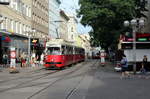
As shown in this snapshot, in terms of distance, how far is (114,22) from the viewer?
48.8 metres

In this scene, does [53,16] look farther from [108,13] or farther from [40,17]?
[108,13]

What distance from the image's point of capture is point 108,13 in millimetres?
45312

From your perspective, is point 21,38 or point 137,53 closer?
point 137,53

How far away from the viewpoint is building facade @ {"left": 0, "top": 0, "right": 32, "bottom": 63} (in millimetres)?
48219

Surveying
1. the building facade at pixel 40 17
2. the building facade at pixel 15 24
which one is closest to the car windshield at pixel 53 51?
the building facade at pixel 15 24

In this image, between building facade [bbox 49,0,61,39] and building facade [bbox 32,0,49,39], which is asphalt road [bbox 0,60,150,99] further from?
building facade [bbox 49,0,61,39]

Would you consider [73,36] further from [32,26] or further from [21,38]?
[21,38]

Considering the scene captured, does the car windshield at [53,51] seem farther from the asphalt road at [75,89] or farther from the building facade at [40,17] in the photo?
the building facade at [40,17]

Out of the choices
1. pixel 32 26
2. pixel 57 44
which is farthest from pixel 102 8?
pixel 32 26

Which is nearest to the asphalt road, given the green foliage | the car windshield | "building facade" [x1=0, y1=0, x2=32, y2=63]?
the car windshield

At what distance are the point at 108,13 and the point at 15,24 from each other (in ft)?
53.5

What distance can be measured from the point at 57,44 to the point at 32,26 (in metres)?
28.6

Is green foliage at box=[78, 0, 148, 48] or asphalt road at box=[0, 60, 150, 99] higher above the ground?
green foliage at box=[78, 0, 148, 48]

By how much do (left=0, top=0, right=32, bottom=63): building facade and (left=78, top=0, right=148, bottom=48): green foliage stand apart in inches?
333
